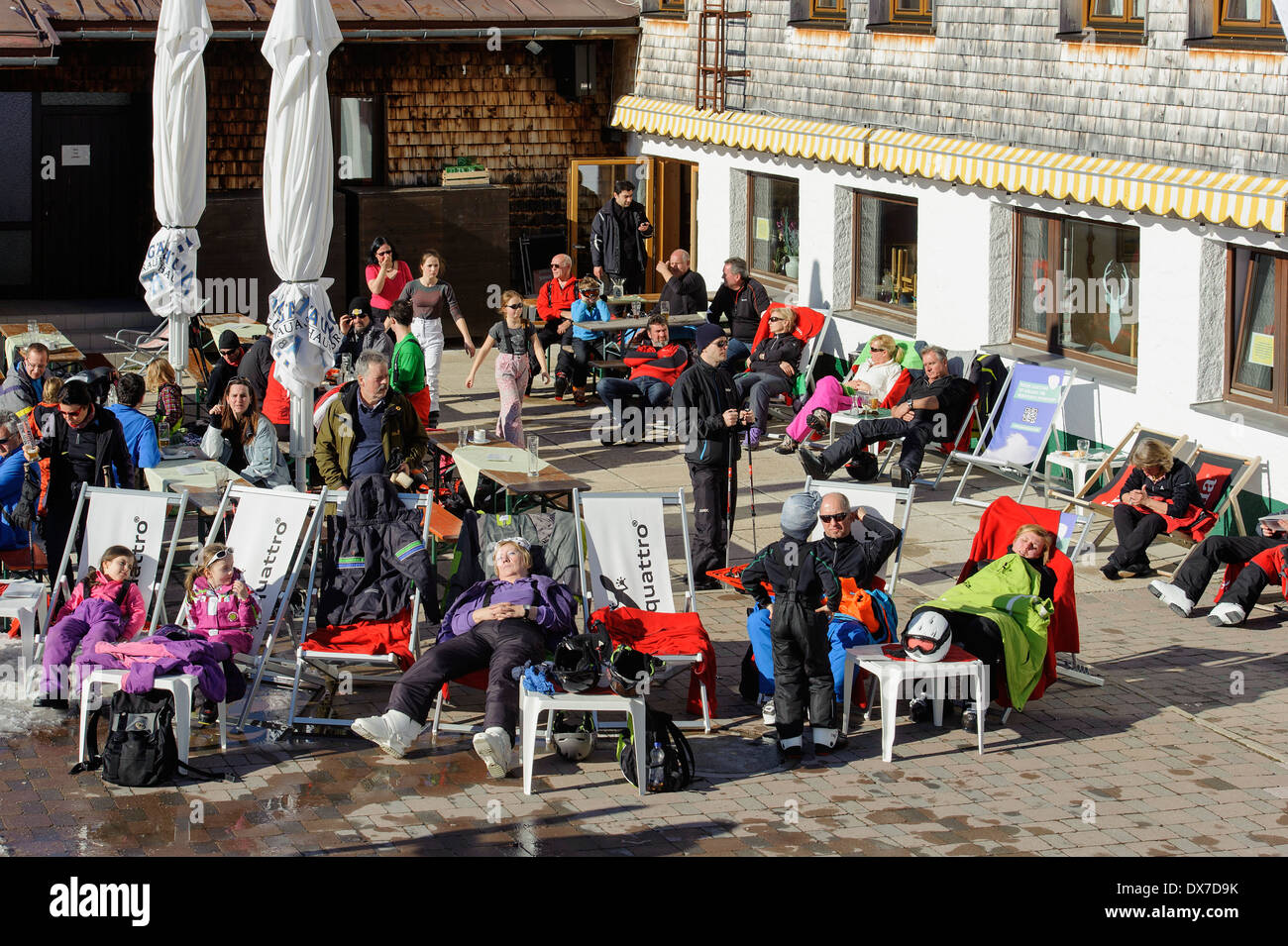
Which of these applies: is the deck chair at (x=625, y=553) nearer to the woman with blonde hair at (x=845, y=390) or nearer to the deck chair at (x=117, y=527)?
the deck chair at (x=117, y=527)

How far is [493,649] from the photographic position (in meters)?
8.95

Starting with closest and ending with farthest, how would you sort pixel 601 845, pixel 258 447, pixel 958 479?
1. pixel 601 845
2. pixel 258 447
3. pixel 958 479

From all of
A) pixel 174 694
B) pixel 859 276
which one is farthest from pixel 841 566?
pixel 859 276

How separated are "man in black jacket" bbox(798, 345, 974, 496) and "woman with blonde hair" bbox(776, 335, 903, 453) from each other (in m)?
0.46

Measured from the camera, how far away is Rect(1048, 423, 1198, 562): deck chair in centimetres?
1234

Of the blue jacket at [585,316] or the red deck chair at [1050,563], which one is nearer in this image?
the red deck chair at [1050,563]

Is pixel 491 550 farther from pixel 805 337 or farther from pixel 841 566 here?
pixel 805 337

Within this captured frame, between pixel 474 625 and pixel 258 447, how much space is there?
2.96 m

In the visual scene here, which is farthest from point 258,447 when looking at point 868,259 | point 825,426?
point 868,259

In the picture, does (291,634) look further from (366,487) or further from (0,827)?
(0,827)

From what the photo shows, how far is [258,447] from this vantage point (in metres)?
11.5

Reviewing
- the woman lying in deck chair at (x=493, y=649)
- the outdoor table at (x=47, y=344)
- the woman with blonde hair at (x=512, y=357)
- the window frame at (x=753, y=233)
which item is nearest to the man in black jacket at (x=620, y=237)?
the window frame at (x=753, y=233)

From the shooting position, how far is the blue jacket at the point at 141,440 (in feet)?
36.2

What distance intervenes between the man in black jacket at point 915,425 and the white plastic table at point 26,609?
20.2 feet
